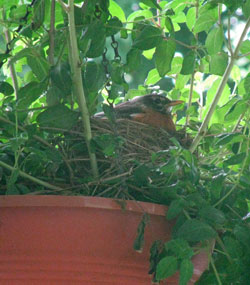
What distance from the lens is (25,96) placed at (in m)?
1.30

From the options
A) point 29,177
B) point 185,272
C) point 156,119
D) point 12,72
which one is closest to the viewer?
point 185,272

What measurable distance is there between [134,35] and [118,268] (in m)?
0.55

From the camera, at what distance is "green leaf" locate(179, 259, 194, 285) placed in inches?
42.9

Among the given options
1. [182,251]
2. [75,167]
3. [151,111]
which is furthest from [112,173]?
[151,111]

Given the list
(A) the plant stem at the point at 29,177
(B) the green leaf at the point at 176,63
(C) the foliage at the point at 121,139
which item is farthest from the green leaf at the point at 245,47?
(A) the plant stem at the point at 29,177

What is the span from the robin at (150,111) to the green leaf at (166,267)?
801 mm

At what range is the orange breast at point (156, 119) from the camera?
6.22 feet

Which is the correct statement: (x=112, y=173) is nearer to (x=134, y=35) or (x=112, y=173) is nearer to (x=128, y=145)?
(x=128, y=145)

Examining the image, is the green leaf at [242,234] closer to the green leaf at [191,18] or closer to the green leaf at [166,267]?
the green leaf at [166,267]

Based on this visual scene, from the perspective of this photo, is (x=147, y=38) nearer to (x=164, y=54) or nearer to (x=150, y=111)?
(x=164, y=54)

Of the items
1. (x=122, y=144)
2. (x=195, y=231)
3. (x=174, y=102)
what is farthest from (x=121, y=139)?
(x=174, y=102)

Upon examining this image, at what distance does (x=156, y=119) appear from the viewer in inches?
77.7

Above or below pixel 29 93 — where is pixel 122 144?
below

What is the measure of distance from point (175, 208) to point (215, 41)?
41 cm
